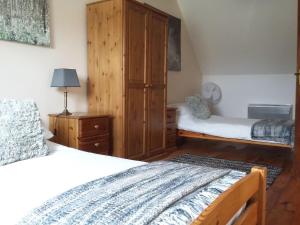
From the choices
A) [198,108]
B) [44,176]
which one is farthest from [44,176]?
[198,108]

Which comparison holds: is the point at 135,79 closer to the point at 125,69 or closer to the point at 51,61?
the point at 125,69

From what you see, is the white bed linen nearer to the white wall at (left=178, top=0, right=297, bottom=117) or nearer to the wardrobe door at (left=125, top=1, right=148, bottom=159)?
the wardrobe door at (left=125, top=1, right=148, bottom=159)

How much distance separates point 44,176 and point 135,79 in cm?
209

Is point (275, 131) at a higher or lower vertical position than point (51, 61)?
lower

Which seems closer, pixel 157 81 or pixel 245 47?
pixel 157 81

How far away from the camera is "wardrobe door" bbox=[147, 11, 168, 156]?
3.87 metres

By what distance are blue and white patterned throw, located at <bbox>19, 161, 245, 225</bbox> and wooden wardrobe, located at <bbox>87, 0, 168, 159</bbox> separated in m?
1.95

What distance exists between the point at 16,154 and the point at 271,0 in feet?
14.2

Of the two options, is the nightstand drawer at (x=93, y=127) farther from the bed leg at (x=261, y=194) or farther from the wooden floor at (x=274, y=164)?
the bed leg at (x=261, y=194)

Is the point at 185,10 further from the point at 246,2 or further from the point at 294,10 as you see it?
the point at 294,10

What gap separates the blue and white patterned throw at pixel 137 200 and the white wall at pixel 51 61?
1906 mm

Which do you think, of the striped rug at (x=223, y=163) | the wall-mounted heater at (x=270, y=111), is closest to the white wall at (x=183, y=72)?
the wall-mounted heater at (x=270, y=111)

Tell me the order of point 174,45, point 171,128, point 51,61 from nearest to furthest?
1. point 51,61
2. point 171,128
3. point 174,45

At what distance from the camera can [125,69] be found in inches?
133
